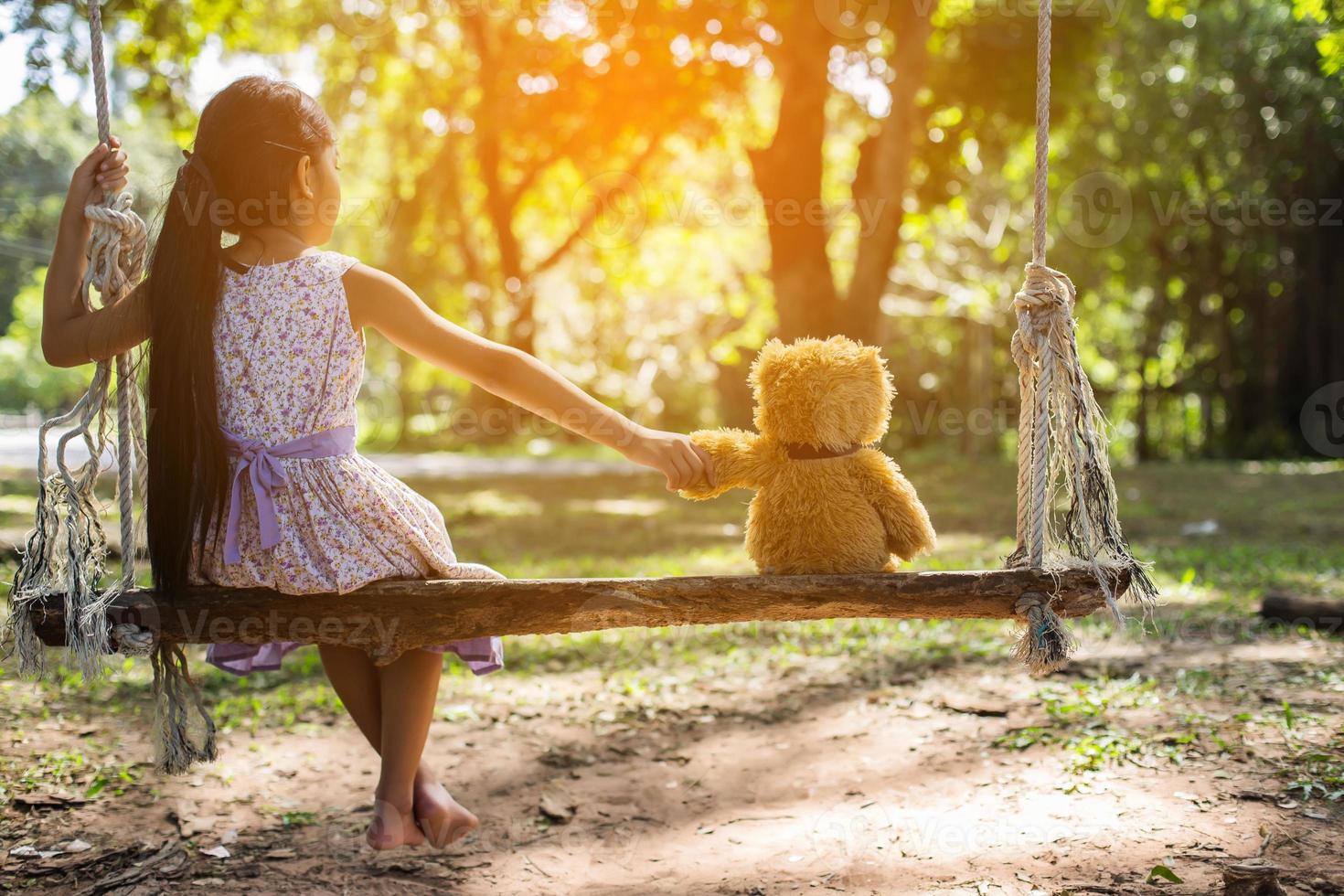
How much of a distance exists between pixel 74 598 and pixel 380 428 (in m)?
17.7

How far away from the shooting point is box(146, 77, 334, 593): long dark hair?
220 centimetres

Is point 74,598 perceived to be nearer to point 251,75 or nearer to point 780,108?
point 251,75

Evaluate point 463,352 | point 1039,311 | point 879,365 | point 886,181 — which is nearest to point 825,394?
point 879,365

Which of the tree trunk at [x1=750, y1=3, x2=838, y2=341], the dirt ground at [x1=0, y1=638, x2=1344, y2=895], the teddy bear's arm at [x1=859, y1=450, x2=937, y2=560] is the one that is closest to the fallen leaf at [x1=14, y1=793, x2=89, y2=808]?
the dirt ground at [x1=0, y1=638, x2=1344, y2=895]

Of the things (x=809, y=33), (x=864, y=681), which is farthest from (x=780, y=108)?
(x=864, y=681)

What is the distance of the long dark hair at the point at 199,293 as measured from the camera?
220cm

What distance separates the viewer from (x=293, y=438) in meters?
2.23

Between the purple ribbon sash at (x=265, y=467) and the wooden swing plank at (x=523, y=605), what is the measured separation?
0.11m

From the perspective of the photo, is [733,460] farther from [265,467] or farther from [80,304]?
[80,304]
